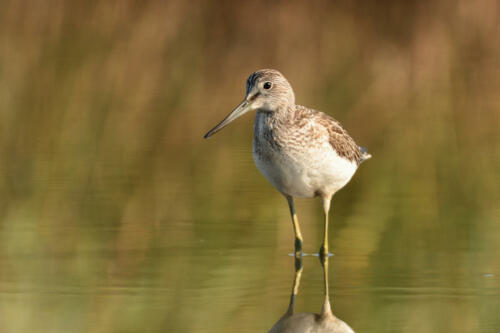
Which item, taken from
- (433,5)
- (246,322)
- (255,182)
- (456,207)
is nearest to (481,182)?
(456,207)

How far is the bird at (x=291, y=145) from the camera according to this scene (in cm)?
872

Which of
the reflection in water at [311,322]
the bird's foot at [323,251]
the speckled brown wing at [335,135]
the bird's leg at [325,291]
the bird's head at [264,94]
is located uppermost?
the bird's head at [264,94]

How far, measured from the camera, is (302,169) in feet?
28.6

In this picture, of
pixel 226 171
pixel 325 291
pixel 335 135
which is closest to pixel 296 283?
pixel 325 291

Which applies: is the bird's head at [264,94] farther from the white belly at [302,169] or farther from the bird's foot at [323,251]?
the bird's foot at [323,251]

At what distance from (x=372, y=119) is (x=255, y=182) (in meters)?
4.16

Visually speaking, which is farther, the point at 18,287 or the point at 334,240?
the point at 334,240

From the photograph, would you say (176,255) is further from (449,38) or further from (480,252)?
(449,38)

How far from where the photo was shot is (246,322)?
687 centimetres

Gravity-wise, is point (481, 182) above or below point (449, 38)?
below

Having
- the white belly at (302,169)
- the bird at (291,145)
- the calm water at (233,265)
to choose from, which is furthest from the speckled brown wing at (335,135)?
the calm water at (233,265)

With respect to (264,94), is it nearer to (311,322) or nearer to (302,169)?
(302,169)

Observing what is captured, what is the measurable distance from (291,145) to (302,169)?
0.19 m

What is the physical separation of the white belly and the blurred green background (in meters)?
0.52
